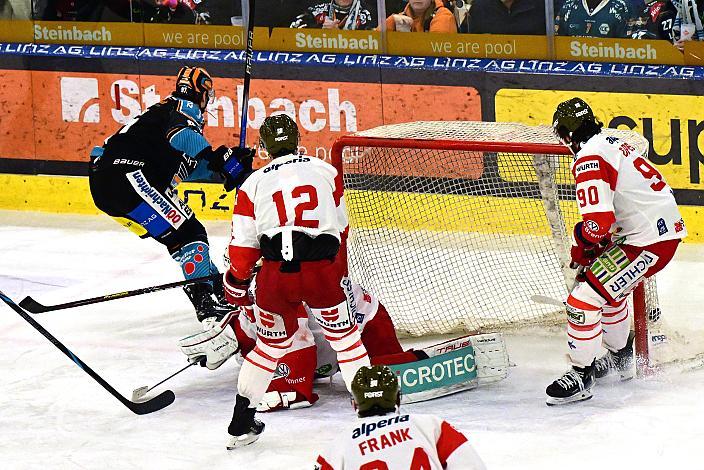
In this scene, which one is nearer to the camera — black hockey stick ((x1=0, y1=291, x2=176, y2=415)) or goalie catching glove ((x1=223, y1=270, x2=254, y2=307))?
goalie catching glove ((x1=223, y1=270, x2=254, y2=307))

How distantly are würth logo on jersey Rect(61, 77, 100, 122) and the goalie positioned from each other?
11.2 feet

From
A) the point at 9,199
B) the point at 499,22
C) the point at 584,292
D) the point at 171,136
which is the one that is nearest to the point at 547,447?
the point at 584,292

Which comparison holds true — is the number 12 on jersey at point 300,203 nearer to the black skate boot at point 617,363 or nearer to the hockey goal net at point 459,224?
the hockey goal net at point 459,224

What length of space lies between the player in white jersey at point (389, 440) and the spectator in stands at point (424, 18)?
4870mm

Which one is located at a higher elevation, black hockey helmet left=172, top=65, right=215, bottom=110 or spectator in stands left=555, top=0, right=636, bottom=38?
spectator in stands left=555, top=0, right=636, bottom=38

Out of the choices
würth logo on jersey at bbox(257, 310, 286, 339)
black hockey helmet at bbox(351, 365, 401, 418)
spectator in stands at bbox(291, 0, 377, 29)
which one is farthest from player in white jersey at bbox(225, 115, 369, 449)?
spectator in stands at bbox(291, 0, 377, 29)

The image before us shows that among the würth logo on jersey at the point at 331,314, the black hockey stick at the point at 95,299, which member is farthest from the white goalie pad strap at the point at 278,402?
the black hockey stick at the point at 95,299

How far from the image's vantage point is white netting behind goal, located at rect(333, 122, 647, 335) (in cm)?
585

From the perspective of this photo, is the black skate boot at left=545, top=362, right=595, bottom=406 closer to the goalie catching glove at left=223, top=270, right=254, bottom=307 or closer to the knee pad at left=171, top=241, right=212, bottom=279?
the goalie catching glove at left=223, top=270, right=254, bottom=307

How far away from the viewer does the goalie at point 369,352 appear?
17.0 ft

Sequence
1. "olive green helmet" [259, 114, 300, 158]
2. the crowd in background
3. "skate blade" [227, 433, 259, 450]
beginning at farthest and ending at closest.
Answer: the crowd in background, "skate blade" [227, 433, 259, 450], "olive green helmet" [259, 114, 300, 158]

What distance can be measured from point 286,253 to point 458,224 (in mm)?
1831

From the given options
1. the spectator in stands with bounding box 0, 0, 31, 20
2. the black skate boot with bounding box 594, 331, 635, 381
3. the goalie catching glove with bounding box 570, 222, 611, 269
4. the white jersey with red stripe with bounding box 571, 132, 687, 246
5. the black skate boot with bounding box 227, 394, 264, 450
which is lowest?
the black skate boot with bounding box 227, 394, 264, 450

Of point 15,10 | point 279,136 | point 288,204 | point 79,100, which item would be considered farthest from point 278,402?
point 15,10
